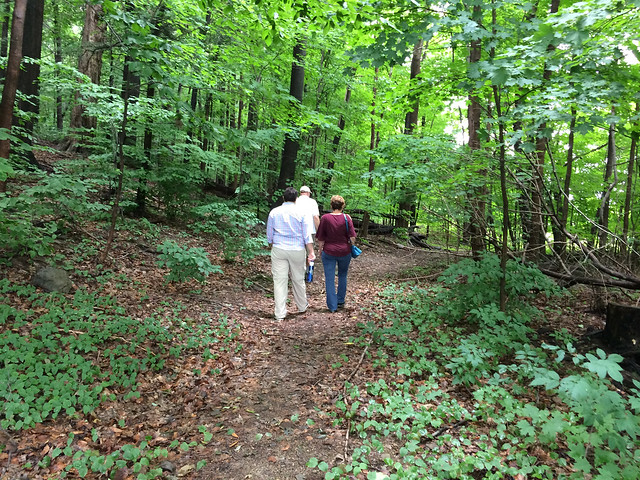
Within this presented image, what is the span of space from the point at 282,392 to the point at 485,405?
2149 mm

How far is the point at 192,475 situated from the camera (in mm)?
2674

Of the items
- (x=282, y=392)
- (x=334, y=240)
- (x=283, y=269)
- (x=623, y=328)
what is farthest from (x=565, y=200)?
(x=282, y=392)

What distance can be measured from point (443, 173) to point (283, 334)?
430cm

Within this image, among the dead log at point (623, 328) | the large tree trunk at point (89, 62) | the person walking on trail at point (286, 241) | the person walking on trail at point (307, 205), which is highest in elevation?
the large tree trunk at point (89, 62)

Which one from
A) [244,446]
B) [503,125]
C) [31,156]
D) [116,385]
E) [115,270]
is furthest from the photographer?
[31,156]

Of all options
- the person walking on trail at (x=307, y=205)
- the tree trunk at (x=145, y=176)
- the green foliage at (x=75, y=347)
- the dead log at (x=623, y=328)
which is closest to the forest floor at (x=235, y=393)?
the green foliage at (x=75, y=347)

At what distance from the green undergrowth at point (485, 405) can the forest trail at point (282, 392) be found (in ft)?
0.64

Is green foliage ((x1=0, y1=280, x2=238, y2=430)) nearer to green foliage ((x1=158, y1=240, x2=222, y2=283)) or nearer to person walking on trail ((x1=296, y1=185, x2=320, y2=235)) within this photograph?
green foliage ((x1=158, y1=240, x2=222, y2=283))

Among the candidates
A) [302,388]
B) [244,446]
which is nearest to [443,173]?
[302,388]

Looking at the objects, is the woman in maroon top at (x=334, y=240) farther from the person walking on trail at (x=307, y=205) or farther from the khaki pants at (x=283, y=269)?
the person walking on trail at (x=307, y=205)

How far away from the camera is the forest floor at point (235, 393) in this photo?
2793mm

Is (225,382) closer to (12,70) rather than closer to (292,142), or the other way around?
(12,70)

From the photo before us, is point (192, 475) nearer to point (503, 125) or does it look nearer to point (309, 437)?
point (309, 437)

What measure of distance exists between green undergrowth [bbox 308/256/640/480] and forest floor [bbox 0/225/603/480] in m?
0.25
